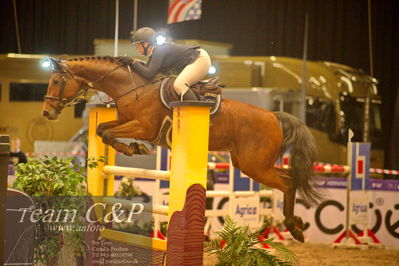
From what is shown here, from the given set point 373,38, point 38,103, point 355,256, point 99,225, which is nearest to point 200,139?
point 99,225

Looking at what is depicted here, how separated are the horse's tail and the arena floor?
175cm

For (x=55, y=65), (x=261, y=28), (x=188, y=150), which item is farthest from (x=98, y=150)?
(x=261, y=28)

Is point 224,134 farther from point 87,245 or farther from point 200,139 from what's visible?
point 87,245

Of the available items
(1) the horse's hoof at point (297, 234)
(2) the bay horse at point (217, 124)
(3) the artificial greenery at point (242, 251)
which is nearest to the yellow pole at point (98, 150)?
(2) the bay horse at point (217, 124)

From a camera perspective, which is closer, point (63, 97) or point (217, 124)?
point (63, 97)

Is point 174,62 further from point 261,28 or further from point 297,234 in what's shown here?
point 261,28

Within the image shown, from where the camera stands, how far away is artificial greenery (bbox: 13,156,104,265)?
12.5ft

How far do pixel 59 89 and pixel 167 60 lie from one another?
2.07 ft

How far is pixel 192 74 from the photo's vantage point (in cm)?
413

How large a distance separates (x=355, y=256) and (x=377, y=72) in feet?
11.0

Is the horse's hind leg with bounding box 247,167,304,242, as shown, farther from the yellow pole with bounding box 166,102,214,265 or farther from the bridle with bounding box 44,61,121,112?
the bridle with bounding box 44,61,121,112

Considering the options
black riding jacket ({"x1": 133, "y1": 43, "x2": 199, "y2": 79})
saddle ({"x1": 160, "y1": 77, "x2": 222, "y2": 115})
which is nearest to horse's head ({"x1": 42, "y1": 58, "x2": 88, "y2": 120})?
black riding jacket ({"x1": 133, "y1": 43, "x2": 199, "y2": 79})

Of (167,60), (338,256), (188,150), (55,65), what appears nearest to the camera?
(188,150)

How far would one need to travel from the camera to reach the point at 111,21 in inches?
356
